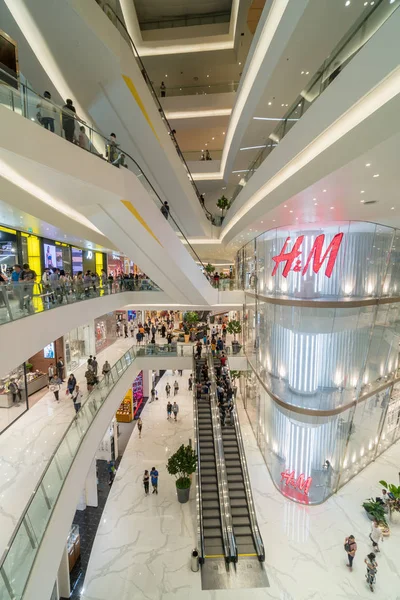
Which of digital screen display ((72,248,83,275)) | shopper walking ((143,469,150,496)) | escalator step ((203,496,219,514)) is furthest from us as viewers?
digital screen display ((72,248,83,275))

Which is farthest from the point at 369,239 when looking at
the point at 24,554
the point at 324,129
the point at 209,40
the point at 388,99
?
the point at 209,40

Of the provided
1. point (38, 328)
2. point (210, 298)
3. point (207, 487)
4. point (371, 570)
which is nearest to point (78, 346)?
point (210, 298)

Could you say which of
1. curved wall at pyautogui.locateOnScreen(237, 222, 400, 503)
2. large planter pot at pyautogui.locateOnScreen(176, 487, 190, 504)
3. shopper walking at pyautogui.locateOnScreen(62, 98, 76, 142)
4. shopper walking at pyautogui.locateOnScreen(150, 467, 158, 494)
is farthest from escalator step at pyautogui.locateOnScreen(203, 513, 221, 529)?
shopper walking at pyautogui.locateOnScreen(62, 98, 76, 142)

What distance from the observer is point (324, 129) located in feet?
13.7

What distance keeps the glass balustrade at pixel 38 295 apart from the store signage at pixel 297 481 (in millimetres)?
8341

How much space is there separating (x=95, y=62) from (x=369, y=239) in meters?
8.54

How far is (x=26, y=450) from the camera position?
7000 mm

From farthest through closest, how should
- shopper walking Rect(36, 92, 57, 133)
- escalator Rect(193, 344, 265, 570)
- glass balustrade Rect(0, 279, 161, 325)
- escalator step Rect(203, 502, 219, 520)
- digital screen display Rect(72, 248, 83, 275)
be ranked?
1. digital screen display Rect(72, 248, 83, 275)
2. escalator step Rect(203, 502, 219, 520)
3. escalator Rect(193, 344, 265, 570)
4. glass balustrade Rect(0, 279, 161, 325)
5. shopper walking Rect(36, 92, 57, 133)

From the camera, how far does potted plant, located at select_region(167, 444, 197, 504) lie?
9664mm

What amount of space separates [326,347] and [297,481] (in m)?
4.39

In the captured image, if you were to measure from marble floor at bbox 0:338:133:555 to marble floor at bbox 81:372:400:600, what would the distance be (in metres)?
3.35

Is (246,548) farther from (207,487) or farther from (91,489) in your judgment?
(91,489)

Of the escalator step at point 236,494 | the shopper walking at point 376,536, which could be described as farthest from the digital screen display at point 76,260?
the shopper walking at point 376,536

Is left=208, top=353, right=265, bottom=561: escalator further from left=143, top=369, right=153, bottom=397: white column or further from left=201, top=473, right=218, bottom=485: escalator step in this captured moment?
left=143, top=369, right=153, bottom=397: white column
